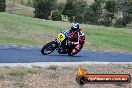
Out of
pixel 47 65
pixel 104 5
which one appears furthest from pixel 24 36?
pixel 104 5

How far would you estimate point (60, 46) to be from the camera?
21750 mm

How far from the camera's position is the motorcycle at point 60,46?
70.1ft

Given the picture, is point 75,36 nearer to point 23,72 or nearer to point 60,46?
point 60,46

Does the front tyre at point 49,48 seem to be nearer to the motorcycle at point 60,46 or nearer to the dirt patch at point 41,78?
the motorcycle at point 60,46

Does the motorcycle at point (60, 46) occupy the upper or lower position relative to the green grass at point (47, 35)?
upper

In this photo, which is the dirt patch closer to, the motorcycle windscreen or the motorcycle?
the motorcycle

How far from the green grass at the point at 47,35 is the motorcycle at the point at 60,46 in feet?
28.9

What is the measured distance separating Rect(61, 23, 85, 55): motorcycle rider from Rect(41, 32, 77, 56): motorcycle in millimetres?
208

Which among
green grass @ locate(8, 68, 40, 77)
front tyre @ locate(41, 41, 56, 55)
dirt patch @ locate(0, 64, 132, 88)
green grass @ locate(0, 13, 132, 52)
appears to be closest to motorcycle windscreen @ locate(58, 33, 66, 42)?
front tyre @ locate(41, 41, 56, 55)

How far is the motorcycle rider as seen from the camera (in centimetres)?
2209

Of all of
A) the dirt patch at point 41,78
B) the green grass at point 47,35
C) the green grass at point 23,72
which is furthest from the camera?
the green grass at point 47,35

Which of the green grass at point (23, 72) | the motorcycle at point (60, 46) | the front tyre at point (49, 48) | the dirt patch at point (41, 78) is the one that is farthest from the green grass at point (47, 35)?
the green grass at point (23, 72)

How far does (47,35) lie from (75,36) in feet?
49.4

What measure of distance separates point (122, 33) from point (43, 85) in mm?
34608
